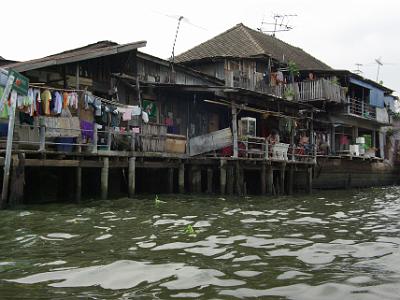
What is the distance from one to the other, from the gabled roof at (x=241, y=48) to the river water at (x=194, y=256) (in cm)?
1492

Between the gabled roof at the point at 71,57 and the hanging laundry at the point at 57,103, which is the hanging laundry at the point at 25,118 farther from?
the gabled roof at the point at 71,57

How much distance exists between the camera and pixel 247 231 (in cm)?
805

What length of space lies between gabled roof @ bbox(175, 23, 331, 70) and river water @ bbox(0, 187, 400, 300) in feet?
48.9

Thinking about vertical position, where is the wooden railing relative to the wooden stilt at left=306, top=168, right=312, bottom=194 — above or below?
above

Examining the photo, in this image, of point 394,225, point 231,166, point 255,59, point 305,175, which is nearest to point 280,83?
point 255,59

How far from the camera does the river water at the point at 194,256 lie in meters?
4.41

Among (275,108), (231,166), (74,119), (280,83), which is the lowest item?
(231,166)

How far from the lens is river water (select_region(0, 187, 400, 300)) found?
14.5ft

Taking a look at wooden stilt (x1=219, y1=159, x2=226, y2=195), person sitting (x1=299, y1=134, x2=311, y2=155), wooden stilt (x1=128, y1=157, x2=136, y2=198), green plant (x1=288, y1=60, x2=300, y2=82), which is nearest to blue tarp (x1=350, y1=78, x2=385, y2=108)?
green plant (x1=288, y1=60, x2=300, y2=82)

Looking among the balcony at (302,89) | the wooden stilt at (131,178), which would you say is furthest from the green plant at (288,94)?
the wooden stilt at (131,178)

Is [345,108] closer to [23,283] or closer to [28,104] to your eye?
[28,104]

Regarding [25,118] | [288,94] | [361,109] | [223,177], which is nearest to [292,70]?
[288,94]

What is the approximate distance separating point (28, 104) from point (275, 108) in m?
Result: 12.8

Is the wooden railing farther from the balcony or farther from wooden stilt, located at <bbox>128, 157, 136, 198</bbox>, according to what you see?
wooden stilt, located at <bbox>128, 157, 136, 198</bbox>
